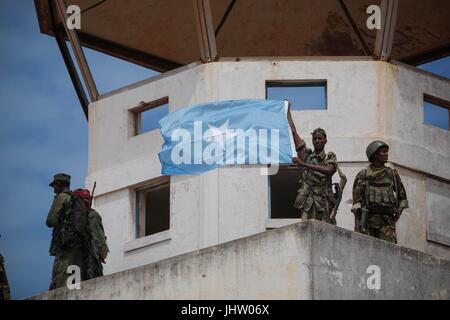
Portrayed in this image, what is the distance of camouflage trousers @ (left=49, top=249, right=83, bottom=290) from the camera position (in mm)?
32781

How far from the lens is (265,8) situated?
39531 mm

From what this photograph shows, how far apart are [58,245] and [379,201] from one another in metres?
4.98

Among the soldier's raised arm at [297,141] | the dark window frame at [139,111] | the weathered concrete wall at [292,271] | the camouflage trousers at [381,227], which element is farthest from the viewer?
the dark window frame at [139,111]

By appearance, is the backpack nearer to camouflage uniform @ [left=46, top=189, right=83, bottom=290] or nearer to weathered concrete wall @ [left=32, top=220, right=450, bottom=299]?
camouflage uniform @ [left=46, top=189, right=83, bottom=290]

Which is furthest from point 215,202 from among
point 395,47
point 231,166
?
point 395,47

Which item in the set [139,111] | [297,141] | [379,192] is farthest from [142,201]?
[379,192]

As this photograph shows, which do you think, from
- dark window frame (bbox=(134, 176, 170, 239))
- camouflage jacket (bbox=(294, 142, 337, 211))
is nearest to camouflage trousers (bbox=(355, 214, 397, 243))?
camouflage jacket (bbox=(294, 142, 337, 211))

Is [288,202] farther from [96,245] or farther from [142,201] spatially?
[96,245]

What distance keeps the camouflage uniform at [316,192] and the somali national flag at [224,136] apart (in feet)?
5.36

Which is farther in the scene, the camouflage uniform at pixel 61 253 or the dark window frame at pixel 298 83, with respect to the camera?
the dark window frame at pixel 298 83

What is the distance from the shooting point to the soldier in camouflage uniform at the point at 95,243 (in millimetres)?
33000

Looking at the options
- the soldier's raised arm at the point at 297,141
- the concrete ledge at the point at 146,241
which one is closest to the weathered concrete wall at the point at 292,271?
the soldier's raised arm at the point at 297,141

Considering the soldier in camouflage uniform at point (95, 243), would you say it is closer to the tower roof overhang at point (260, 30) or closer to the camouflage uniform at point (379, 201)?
the camouflage uniform at point (379, 201)

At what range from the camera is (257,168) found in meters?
34.9
